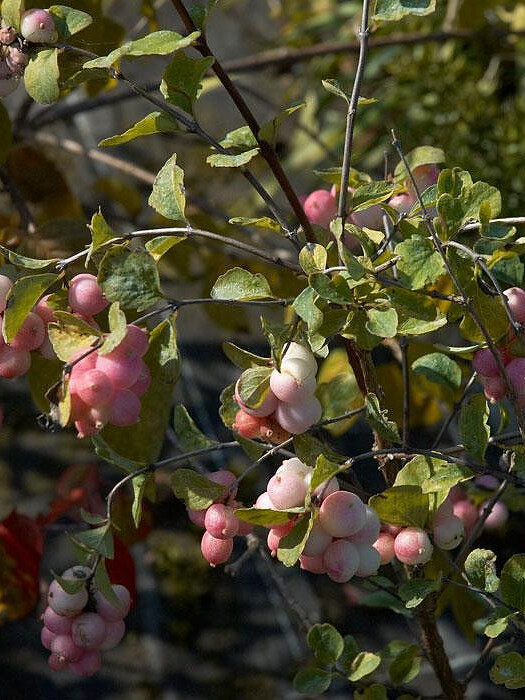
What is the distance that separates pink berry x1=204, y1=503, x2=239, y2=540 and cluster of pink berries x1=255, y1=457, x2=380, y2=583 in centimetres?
2

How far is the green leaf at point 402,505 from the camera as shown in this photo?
57cm

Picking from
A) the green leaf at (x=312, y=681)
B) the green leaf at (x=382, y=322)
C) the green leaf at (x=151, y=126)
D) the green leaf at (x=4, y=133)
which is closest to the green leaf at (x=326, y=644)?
the green leaf at (x=312, y=681)

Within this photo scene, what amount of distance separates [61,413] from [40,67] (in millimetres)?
218

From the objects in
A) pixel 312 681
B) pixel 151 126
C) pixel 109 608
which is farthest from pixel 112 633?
pixel 151 126

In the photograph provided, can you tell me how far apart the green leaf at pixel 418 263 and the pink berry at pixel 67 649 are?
337 millimetres

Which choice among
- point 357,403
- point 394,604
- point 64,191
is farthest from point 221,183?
point 394,604

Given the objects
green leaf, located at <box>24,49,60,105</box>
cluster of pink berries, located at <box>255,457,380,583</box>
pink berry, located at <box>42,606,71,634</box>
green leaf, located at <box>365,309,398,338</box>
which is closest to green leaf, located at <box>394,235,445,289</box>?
green leaf, located at <box>365,309,398,338</box>

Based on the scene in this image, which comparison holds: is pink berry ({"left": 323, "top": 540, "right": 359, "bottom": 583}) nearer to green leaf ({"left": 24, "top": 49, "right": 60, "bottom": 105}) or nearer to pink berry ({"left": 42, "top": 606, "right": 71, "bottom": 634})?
pink berry ({"left": 42, "top": 606, "right": 71, "bottom": 634})

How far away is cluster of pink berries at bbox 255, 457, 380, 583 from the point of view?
1.75 feet

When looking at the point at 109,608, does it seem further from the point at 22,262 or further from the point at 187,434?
the point at 22,262

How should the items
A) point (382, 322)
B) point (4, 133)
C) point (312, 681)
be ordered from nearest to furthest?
point (382, 322) < point (312, 681) < point (4, 133)

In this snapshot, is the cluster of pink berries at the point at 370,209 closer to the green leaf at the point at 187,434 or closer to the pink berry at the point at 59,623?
the green leaf at the point at 187,434

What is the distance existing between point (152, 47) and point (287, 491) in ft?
0.87

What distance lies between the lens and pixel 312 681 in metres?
0.63
